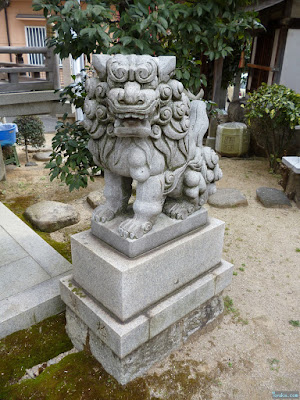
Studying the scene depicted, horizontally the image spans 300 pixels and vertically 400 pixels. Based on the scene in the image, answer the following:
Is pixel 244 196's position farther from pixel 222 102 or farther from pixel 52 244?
pixel 222 102

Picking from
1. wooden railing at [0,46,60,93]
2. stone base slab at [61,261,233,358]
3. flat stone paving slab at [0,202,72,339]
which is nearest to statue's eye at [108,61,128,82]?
stone base slab at [61,261,233,358]

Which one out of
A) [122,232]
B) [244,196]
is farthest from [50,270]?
[244,196]

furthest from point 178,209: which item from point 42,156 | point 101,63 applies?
point 42,156

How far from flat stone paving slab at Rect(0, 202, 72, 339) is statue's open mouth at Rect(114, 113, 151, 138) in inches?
71.9

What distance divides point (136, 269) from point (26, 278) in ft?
5.27

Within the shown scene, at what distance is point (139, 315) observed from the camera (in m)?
2.41

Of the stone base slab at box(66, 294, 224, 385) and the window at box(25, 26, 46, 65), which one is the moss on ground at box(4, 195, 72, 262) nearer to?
the stone base slab at box(66, 294, 224, 385)

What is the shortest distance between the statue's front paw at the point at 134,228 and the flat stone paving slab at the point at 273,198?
404 centimetres

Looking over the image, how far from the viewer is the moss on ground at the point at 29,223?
4.07 m

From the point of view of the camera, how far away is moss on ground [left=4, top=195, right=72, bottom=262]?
13.4ft

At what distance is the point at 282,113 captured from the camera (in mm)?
6617

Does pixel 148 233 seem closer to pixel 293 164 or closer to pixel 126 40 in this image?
pixel 126 40

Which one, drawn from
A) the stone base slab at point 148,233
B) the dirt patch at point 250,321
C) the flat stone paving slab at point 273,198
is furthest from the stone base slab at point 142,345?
the flat stone paving slab at point 273,198

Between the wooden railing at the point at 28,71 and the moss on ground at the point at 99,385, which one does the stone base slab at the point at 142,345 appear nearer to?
the moss on ground at the point at 99,385
